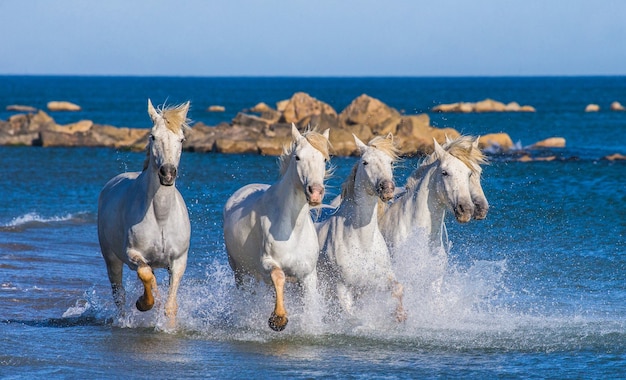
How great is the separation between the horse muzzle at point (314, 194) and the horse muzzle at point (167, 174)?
1029 millimetres

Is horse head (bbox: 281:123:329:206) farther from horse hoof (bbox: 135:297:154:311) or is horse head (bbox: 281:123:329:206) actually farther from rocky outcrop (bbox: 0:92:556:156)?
rocky outcrop (bbox: 0:92:556:156)

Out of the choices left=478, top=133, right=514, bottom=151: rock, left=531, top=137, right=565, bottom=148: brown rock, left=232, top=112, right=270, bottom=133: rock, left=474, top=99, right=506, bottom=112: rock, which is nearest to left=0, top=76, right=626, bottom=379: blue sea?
left=478, top=133, right=514, bottom=151: rock

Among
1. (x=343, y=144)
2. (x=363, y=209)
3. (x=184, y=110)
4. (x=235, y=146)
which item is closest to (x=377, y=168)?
(x=363, y=209)

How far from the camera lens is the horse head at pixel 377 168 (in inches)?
327

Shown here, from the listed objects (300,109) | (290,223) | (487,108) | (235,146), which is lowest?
(290,223)

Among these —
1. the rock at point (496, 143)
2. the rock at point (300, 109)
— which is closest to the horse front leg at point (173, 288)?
the rock at point (496, 143)

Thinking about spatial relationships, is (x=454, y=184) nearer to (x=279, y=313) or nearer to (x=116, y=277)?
(x=279, y=313)

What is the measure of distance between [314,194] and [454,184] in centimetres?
171

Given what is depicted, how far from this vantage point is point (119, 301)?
934 cm

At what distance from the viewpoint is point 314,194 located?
7.83m

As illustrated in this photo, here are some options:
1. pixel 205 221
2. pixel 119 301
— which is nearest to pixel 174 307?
pixel 119 301

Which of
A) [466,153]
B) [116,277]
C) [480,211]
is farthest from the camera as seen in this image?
[116,277]

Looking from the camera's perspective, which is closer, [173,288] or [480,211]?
[173,288]

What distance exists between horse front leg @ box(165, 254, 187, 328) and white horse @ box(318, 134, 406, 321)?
1.26m
